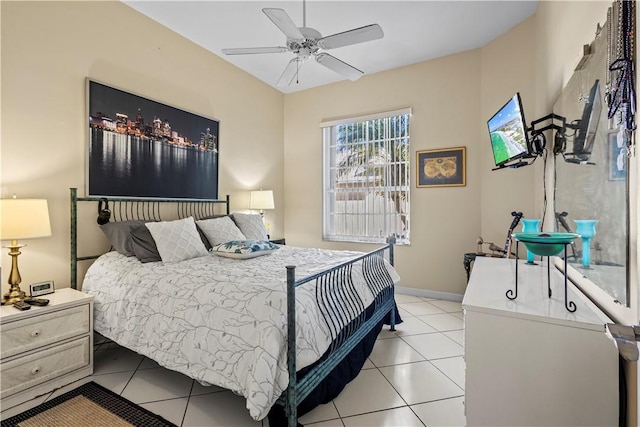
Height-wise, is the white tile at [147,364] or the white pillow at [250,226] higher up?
the white pillow at [250,226]

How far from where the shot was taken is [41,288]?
2.09 meters

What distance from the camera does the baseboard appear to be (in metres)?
3.71

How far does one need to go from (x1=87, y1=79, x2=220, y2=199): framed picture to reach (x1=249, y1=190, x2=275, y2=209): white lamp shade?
1.72 feet

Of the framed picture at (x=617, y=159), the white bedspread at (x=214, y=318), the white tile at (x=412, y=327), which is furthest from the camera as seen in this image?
the white tile at (x=412, y=327)

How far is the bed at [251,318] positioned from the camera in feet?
4.82

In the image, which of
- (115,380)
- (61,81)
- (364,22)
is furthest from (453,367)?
(61,81)

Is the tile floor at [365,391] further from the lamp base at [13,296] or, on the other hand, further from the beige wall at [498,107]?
the beige wall at [498,107]

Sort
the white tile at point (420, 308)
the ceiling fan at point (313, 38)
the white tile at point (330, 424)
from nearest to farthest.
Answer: the white tile at point (330, 424) → the ceiling fan at point (313, 38) → the white tile at point (420, 308)

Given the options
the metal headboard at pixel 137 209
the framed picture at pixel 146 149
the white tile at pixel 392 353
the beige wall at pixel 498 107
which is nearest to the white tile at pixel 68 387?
the metal headboard at pixel 137 209

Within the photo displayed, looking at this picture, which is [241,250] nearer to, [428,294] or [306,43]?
[306,43]

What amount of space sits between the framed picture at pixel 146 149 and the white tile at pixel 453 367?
9.83 feet

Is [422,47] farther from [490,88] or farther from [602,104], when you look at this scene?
[602,104]

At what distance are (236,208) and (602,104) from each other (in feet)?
12.1

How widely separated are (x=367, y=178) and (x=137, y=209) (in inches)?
117
